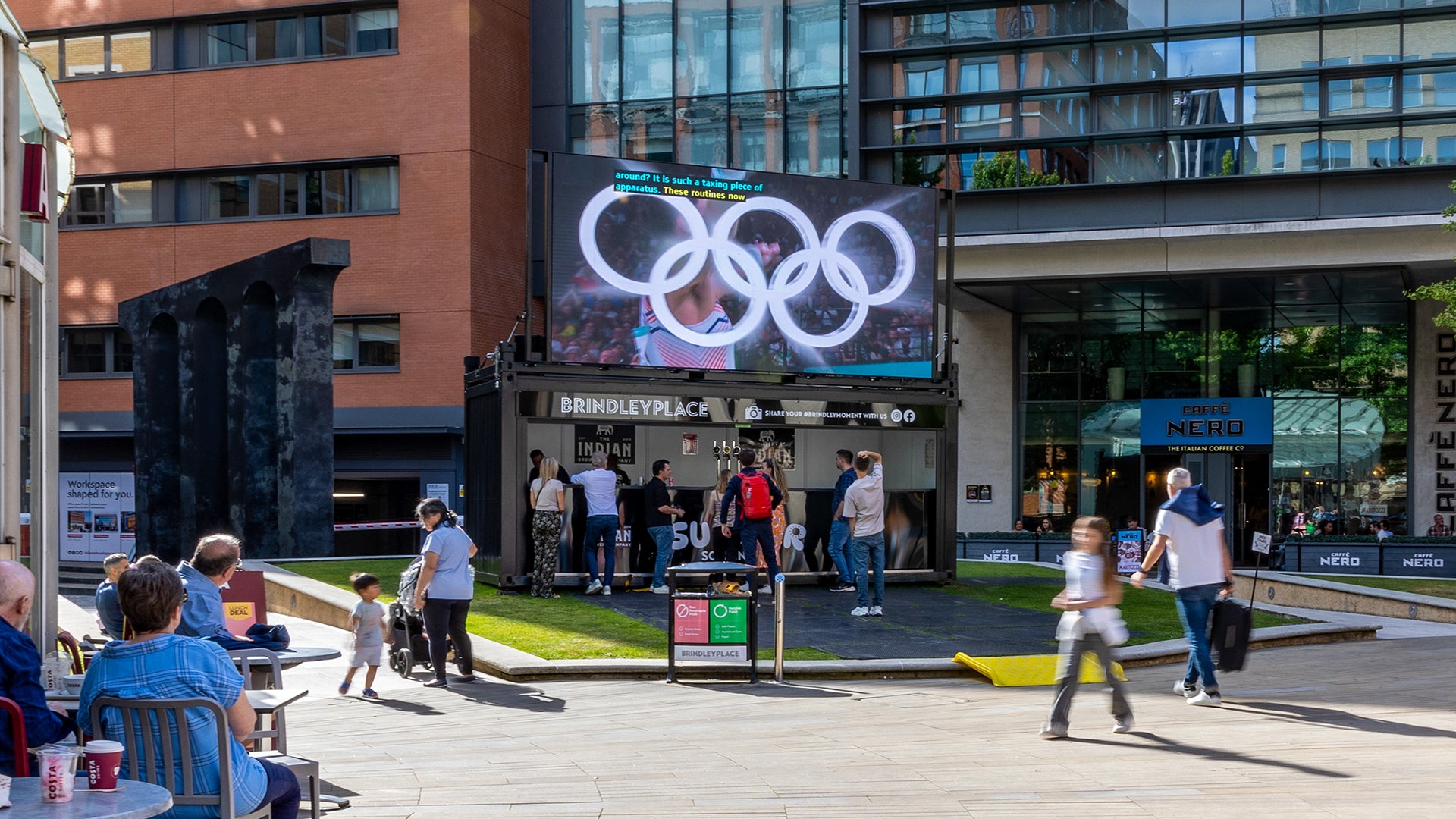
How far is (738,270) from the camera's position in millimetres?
19656

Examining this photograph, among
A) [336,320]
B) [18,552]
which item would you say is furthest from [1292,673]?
[336,320]

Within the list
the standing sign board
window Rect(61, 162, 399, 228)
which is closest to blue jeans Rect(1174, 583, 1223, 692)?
the standing sign board

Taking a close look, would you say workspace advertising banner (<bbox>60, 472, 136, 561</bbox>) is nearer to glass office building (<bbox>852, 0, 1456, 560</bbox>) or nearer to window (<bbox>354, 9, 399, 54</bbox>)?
window (<bbox>354, 9, 399, 54</bbox>)

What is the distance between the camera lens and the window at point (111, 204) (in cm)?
4006

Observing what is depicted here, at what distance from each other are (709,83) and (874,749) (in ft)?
103


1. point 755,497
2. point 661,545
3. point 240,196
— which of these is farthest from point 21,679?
point 240,196

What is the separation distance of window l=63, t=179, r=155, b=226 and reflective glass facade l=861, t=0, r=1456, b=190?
19610mm

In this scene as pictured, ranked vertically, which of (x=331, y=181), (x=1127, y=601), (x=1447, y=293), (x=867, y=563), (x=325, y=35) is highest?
(x=325, y=35)

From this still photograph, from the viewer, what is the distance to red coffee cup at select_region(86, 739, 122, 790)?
4.37 m

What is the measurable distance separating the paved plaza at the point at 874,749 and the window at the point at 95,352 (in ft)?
96.8

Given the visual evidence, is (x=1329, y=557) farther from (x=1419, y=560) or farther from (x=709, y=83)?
(x=709, y=83)

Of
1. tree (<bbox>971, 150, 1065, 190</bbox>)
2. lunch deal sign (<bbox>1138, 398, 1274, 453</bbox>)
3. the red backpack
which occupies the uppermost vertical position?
tree (<bbox>971, 150, 1065, 190</bbox>)

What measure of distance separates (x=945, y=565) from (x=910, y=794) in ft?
42.3

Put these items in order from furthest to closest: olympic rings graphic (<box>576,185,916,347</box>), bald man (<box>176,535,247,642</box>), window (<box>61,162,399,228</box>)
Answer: window (<box>61,162,399,228</box>), olympic rings graphic (<box>576,185,916,347</box>), bald man (<box>176,535,247,642</box>)
